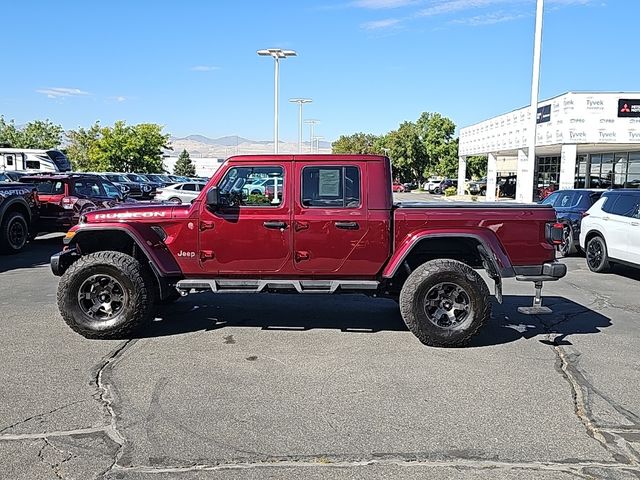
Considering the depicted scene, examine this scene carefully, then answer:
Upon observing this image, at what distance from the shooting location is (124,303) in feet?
20.8

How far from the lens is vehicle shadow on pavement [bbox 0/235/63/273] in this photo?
11539 millimetres

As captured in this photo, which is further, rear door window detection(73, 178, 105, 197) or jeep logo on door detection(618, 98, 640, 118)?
jeep logo on door detection(618, 98, 640, 118)

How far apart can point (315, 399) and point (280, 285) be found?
1811 millimetres

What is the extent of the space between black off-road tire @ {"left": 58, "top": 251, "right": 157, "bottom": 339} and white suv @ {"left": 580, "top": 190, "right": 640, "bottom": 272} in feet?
27.4

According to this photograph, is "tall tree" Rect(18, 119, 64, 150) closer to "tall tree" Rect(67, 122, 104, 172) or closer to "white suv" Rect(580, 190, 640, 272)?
"tall tree" Rect(67, 122, 104, 172)

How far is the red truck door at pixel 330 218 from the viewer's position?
20.7ft

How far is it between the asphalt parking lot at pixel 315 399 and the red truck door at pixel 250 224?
0.84 metres

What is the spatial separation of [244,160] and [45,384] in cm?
295

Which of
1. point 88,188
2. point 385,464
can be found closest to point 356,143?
point 88,188

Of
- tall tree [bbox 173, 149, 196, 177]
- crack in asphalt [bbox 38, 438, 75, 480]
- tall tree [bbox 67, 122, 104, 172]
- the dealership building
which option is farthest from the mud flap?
tall tree [bbox 173, 149, 196, 177]

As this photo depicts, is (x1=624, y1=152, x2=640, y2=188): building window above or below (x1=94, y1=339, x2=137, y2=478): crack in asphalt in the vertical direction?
above

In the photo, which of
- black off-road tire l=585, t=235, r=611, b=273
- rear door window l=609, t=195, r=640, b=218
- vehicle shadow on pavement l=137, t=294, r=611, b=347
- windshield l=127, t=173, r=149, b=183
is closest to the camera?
vehicle shadow on pavement l=137, t=294, r=611, b=347

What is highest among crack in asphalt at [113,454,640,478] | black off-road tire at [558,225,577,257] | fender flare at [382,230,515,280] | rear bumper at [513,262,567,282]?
fender flare at [382,230,515,280]

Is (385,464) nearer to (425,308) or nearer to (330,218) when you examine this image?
(425,308)
